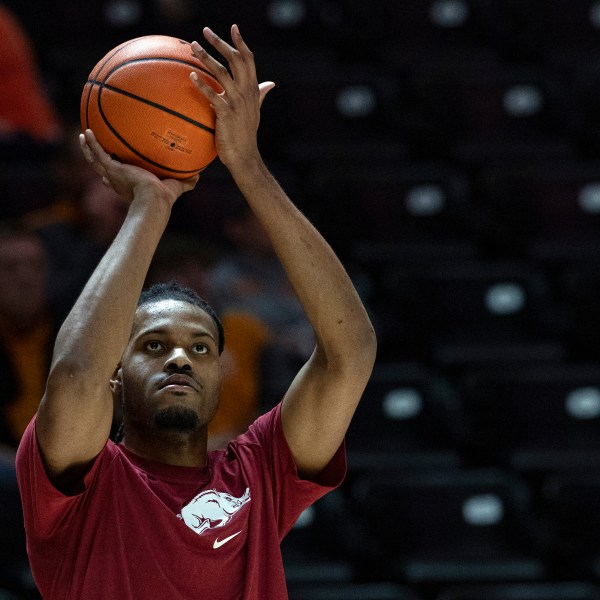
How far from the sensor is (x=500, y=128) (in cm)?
657

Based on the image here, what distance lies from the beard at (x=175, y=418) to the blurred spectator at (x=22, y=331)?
5.59ft

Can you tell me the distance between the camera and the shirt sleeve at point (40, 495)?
2.48m

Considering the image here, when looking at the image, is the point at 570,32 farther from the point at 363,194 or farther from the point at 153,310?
the point at 153,310

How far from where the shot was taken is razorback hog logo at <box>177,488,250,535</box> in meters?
2.64

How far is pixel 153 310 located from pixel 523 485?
2.56m

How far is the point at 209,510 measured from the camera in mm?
2668

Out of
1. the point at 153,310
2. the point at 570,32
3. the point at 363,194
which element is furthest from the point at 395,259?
the point at 153,310

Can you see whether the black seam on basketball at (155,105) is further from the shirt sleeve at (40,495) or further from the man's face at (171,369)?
the shirt sleeve at (40,495)

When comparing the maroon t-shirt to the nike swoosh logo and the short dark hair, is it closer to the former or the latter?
the nike swoosh logo

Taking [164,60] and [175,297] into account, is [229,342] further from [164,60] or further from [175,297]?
[164,60]

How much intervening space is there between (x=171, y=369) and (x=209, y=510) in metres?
0.32

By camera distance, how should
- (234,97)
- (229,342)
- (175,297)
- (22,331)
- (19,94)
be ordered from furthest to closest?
(19,94) < (229,342) < (22,331) < (175,297) < (234,97)

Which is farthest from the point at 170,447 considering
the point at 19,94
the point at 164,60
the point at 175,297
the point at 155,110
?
the point at 19,94

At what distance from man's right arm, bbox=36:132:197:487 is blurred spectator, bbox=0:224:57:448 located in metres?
1.85
